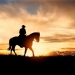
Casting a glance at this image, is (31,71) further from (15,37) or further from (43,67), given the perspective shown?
(15,37)

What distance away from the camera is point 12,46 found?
87.6 feet

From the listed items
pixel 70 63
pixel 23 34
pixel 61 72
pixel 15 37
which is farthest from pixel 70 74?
pixel 15 37

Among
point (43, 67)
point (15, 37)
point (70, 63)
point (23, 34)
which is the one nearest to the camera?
point (43, 67)

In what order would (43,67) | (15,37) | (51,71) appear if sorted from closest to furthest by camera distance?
(51,71), (43,67), (15,37)

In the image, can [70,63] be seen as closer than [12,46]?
Yes

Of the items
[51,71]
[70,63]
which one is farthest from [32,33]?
[51,71]

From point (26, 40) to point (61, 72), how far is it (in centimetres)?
1042

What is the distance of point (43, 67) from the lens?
48.6ft

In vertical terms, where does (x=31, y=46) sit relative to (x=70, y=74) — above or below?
above

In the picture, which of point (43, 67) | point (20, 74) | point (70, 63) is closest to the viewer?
point (20, 74)

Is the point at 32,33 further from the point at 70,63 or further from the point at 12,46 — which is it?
the point at 70,63

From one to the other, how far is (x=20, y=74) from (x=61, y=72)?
8.44ft

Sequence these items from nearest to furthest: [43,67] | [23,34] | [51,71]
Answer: [51,71]
[43,67]
[23,34]

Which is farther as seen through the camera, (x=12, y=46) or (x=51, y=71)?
(x=12, y=46)
